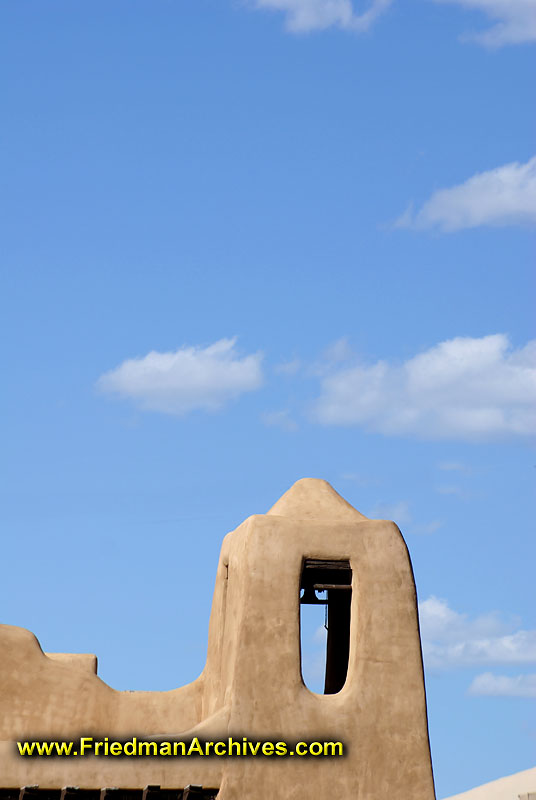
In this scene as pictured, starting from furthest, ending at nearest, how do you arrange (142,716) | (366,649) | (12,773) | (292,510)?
(142,716), (292,510), (366,649), (12,773)

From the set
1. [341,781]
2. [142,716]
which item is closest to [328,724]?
[341,781]

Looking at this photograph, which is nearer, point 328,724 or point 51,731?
point 328,724

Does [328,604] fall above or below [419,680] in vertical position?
above

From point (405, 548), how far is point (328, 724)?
11.0ft

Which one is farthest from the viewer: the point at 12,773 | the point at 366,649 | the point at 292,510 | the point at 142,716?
the point at 142,716

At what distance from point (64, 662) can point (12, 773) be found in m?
4.79

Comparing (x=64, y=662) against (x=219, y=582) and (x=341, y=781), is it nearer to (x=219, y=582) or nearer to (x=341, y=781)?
(x=219, y=582)

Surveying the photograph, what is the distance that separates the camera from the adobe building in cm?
2003

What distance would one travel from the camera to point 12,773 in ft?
64.7

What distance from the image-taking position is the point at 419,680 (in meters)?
21.2

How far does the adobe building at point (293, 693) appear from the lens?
2003 centimetres

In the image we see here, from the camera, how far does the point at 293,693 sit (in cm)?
2062

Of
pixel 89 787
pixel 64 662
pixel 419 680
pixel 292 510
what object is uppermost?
pixel 292 510

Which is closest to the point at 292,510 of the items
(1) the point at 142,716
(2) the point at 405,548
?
(2) the point at 405,548
